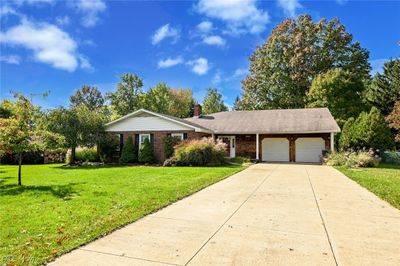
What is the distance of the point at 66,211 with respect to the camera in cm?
591

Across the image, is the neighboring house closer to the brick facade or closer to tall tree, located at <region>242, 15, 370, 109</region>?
the brick facade

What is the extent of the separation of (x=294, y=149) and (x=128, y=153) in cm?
1256

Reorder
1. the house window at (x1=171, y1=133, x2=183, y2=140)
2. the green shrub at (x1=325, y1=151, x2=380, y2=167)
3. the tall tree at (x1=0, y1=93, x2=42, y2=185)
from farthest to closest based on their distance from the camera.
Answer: the house window at (x1=171, y1=133, x2=183, y2=140) < the green shrub at (x1=325, y1=151, x2=380, y2=167) < the tall tree at (x1=0, y1=93, x2=42, y2=185)

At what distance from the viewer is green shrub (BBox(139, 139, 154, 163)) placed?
19.1m

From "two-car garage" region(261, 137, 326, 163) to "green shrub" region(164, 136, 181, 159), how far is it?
7.58 m

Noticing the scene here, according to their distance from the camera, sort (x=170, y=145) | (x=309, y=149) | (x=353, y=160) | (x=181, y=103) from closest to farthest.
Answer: (x=353, y=160) → (x=170, y=145) → (x=309, y=149) → (x=181, y=103)

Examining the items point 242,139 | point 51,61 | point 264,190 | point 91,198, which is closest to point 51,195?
point 91,198

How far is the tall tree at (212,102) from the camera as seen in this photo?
48584mm

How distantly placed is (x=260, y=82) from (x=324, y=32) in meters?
9.44

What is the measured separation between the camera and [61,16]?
42.8 ft

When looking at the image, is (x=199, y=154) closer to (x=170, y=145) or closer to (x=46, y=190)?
(x=170, y=145)

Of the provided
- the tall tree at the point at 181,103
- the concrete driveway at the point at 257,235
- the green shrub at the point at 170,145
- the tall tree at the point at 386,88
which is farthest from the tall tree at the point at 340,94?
the tall tree at the point at 181,103

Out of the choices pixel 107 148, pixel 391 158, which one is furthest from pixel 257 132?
pixel 107 148

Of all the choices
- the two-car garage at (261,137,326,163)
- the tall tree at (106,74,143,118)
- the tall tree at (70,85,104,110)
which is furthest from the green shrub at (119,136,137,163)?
the tall tree at (70,85,104,110)
